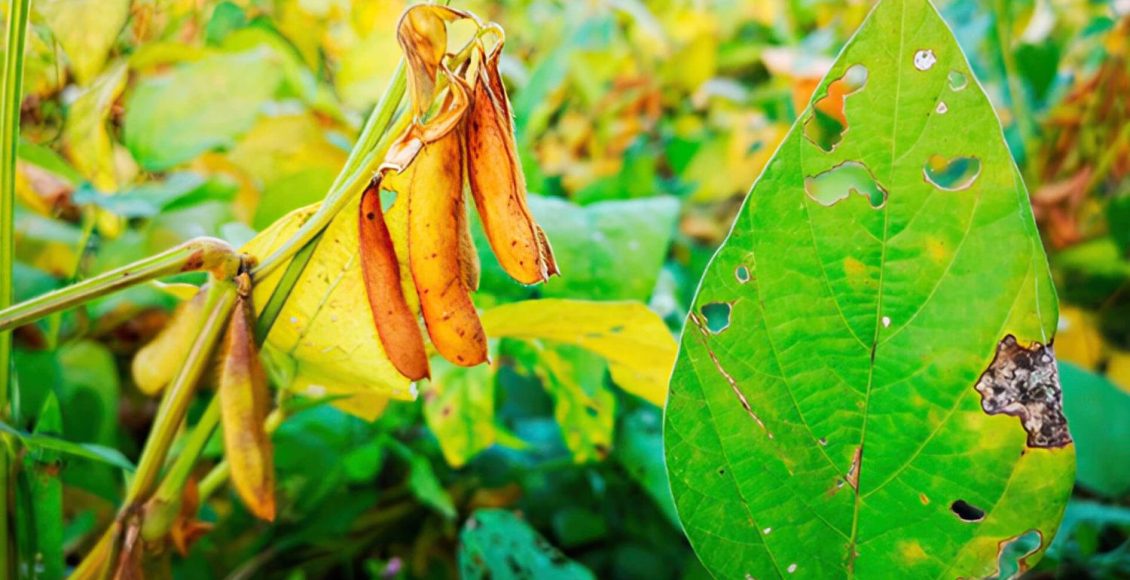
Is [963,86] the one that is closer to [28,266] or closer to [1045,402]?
[1045,402]

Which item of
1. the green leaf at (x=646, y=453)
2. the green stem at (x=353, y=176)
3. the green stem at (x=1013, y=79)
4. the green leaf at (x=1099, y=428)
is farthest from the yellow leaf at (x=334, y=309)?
the green stem at (x=1013, y=79)

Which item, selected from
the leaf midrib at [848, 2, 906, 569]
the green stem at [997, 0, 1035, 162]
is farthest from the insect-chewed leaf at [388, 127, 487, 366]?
the green stem at [997, 0, 1035, 162]

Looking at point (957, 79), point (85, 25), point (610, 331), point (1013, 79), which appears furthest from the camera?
point (1013, 79)

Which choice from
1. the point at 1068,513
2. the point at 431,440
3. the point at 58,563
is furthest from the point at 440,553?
the point at 1068,513

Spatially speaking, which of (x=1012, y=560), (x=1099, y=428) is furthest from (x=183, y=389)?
(x=1099, y=428)

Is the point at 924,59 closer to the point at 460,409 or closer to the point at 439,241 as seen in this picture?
the point at 439,241
